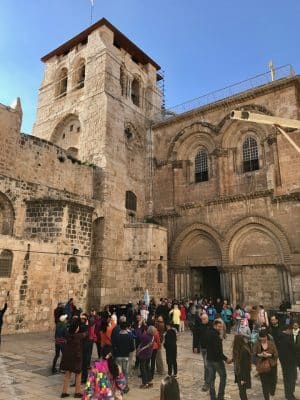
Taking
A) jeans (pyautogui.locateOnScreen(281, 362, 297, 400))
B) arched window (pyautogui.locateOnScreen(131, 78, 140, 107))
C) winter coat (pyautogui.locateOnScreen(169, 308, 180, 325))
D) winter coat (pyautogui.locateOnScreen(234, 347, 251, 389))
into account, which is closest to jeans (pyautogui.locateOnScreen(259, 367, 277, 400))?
winter coat (pyautogui.locateOnScreen(234, 347, 251, 389))

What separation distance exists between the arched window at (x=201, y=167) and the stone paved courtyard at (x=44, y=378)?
12287 millimetres

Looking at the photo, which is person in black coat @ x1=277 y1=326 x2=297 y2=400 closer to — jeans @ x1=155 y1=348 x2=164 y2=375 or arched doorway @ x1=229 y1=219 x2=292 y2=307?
jeans @ x1=155 y1=348 x2=164 y2=375

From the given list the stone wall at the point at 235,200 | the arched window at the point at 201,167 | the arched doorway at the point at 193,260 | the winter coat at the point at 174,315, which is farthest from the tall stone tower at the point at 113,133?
the winter coat at the point at 174,315

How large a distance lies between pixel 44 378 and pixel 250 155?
631 inches

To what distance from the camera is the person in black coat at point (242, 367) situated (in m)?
5.54

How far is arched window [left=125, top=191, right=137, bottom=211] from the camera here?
69.8 feet

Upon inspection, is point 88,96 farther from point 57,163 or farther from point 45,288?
point 45,288

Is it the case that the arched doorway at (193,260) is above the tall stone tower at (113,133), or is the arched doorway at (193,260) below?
below

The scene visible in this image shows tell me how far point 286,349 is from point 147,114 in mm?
20943

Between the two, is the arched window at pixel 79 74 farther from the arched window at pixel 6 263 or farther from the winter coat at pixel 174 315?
the winter coat at pixel 174 315

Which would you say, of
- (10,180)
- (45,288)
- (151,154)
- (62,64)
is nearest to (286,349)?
(45,288)

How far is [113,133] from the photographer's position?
68.6 ft

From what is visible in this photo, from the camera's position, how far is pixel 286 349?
609cm

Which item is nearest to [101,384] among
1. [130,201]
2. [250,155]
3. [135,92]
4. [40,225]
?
[40,225]
